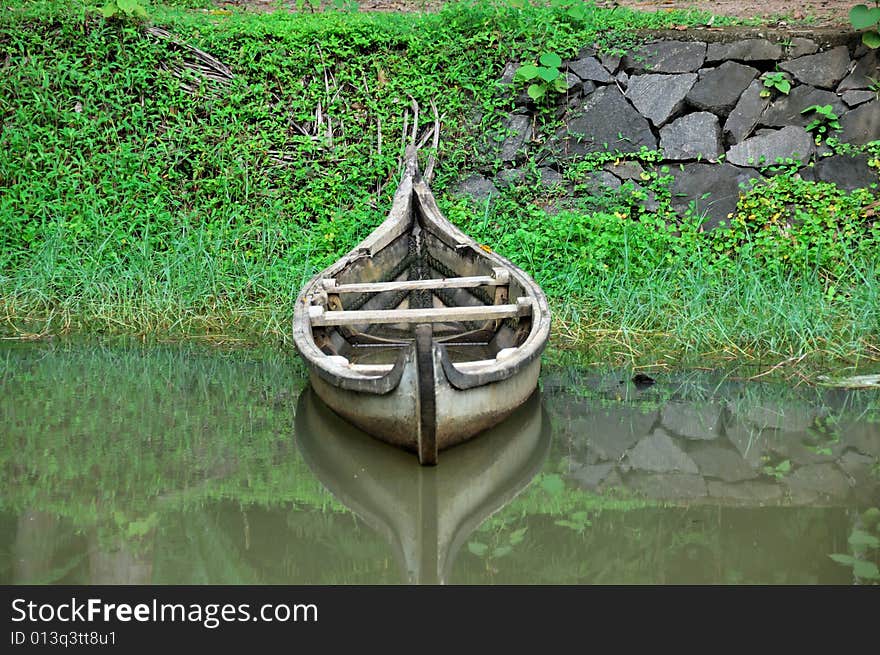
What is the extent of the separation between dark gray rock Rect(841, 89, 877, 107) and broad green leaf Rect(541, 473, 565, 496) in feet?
16.1

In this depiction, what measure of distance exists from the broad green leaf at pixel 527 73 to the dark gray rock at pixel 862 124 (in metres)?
2.55

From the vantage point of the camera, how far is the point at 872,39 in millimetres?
7387

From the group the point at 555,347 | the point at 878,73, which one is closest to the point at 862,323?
the point at 555,347

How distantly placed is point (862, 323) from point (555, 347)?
2.03 meters

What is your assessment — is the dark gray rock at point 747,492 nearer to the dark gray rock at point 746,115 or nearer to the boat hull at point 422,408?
the boat hull at point 422,408

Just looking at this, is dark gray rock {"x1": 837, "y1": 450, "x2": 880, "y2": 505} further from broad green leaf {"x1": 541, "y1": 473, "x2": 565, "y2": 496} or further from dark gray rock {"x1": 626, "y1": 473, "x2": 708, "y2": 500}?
broad green leaf {"x1": 541, "y1": 473, "x2": 565, "y2": 496}

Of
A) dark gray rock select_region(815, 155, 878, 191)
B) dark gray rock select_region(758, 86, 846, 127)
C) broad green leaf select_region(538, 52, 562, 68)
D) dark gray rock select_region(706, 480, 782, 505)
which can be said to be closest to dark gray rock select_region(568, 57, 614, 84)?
broad green leaf select_region(538, 52, 562, 68)

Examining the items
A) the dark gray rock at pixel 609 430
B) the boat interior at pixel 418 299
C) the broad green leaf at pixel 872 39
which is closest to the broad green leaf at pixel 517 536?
the dark gray rock at pixel 609 430

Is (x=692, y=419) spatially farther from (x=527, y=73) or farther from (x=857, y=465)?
(x=527, y=73)

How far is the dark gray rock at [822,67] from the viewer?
24.7 feet

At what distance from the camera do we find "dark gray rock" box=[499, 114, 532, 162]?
25.3 feet

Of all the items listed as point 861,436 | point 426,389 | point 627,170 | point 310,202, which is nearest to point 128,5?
point 310,202

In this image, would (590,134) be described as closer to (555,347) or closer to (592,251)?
(592,251)

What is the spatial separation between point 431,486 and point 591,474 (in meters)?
A: 0.82
